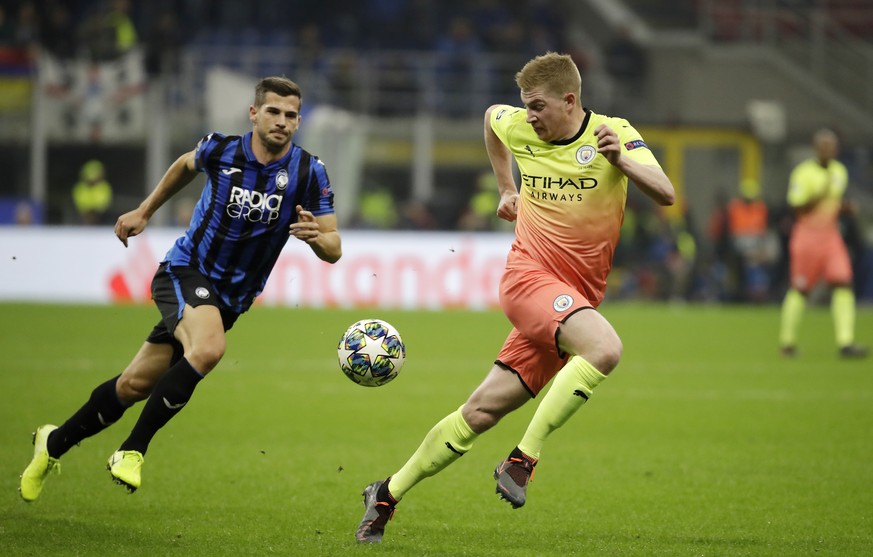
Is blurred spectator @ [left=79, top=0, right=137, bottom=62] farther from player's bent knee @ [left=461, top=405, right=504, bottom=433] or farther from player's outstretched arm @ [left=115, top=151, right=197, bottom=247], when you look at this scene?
player's bent knee @ [left=461, top=405, right=504, bottom=433]

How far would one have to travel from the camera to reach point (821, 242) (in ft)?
49.6

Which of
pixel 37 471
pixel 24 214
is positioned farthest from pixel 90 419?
pixel 24 214

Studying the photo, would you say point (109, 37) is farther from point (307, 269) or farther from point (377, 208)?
point (307, 269)

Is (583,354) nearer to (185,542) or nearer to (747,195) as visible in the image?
(185,542)

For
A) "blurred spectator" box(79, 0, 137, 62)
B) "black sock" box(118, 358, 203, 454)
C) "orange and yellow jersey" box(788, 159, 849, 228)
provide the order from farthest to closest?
"blurred spectator" box(79, 0, 137, 62), "orange and yellow jersey" box(788, 159, 849, 228), "black sock" box(118, 358, 203, 454)

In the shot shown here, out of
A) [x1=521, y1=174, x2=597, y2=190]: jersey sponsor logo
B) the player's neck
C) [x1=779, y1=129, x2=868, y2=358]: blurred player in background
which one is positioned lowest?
[x1=779, y1=129, x2=868, y2=358]: blurred player in background

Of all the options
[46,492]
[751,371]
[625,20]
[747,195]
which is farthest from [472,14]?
[46,492]


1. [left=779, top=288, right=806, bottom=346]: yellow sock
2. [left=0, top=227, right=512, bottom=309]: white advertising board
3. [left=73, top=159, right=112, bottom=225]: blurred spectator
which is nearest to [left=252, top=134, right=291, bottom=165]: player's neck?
[left=779, top=288, right=806, bottom=346]: yellow sock

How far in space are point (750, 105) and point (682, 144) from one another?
2406 millimetres

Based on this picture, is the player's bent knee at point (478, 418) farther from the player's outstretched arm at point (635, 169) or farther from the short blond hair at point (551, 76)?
the short blond hair at point (551, 76)

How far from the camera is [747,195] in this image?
963 inches

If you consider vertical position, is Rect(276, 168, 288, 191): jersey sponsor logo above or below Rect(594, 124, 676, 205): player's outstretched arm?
below

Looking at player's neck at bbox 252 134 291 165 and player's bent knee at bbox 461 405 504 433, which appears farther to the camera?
player's neck at bbox 252 134 291 165

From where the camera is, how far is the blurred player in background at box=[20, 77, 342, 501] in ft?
21.2
